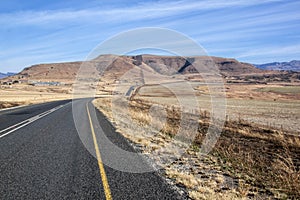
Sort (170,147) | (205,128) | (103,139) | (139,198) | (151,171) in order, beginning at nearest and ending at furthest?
1. (139,198)
2. (151,171)
3. (170,147)
4. (103,139)
5. (205,128)

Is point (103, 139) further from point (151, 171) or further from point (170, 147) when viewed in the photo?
point (151, 171)

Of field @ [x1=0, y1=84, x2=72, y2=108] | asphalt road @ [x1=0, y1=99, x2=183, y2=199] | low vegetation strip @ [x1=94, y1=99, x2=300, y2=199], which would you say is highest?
asphalt road @ [x1=0, y1=99, x2=183, y2=199]

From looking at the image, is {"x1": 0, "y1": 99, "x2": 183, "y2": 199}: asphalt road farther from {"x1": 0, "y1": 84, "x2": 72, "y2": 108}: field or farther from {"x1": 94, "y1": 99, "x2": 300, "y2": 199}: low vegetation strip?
{"x1": 0, "y1": 84, "x2": 72, "y2": 108}: field

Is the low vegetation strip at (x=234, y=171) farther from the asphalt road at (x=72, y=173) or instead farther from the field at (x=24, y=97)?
the field at (x=24, y=97)

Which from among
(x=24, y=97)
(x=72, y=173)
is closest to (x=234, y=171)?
(x=72, y=173)

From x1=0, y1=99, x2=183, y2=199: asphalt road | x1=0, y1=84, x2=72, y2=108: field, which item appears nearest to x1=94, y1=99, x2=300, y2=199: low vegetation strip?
x1=0, y1=99, x2=183, y2=199: asphalt road

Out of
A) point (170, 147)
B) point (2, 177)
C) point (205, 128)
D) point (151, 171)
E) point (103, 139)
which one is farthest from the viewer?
point (205, 128)

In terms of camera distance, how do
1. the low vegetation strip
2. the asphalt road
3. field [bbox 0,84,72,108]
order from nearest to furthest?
the asphalt road, the low vegetation strip, field [bbox 0,84,72,108]

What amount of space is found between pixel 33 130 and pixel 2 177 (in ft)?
26.9

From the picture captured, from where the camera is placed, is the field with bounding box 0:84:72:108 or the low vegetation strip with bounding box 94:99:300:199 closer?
the low vegetation strip with bounding box 94:99:300:199

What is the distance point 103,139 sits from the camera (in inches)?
484

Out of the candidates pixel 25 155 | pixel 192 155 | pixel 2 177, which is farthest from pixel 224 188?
pixel 25 155

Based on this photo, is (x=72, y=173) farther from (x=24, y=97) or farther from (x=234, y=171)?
(x=24, y=97)

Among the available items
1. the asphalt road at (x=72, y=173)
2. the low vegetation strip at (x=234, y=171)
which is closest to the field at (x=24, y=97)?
the asphalt road at (x=72, y=173)
